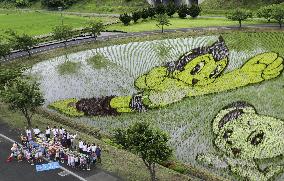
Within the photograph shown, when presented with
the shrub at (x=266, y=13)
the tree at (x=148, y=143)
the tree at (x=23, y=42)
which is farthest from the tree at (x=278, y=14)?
the tree at (x=148, y=143)

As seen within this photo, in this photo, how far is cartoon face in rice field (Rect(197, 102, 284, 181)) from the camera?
38344 mm

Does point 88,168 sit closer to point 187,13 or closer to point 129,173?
point 129,173

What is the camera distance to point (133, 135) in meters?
34.8

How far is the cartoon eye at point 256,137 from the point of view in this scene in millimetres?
42266

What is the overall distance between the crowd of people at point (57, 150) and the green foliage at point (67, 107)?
8.00 meters

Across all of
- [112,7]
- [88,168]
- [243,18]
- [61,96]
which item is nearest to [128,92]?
[61,96]

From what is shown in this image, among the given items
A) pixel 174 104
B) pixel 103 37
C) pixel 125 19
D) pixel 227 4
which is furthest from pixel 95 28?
pixel 174 104

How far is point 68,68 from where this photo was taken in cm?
7106

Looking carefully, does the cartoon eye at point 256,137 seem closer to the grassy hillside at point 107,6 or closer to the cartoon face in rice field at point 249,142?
the cartoon face in rice field at point 249,142

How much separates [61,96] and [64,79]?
Answer: 280 inches

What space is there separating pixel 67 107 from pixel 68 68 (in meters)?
17.0

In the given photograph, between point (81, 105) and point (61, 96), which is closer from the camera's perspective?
point (81, 105)

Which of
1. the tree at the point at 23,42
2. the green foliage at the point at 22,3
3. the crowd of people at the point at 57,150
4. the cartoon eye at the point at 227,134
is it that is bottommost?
the crowd of people at the point at 57,150

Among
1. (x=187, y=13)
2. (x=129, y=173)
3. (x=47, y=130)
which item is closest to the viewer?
(x=129, y=173)
